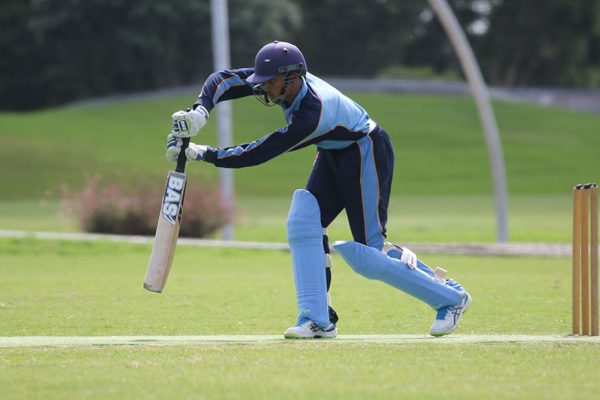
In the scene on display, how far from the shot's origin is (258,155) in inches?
325

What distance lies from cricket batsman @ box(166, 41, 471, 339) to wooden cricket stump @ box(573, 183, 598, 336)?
0.82 m

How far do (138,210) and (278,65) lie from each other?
1635cm

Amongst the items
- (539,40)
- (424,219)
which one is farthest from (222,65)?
(539,40)

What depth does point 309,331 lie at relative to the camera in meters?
8.55

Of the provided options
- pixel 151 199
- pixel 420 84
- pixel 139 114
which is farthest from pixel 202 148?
pixel 420 84

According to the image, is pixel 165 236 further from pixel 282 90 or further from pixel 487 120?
pixel 487 120

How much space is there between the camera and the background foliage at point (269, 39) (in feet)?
221

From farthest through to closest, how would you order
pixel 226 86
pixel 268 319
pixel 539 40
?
pixel 539 40 < pixel 268 319 < pixel 226 86

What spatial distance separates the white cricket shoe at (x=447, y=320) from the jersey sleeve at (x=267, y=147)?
165 centimetres

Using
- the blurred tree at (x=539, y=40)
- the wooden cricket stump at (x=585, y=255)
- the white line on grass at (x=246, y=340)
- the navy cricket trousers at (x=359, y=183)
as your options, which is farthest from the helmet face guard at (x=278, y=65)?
the blurred tree at (x=539, y=40)

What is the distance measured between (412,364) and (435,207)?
105 ft

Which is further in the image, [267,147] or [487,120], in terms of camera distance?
[487,120]

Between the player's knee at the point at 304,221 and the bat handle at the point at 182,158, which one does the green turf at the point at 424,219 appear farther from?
the bat handle at the point at 182,158

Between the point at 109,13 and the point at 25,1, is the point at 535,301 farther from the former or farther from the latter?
the point at 25,1
